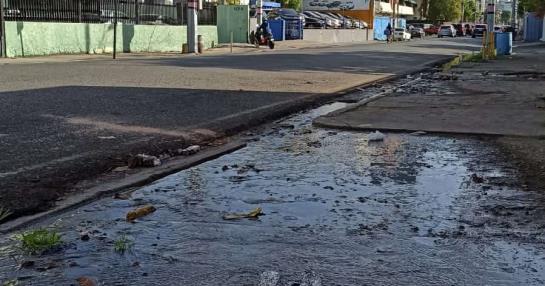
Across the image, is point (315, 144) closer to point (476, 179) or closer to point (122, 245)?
point (476, 179)

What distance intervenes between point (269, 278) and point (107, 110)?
6.96 metres

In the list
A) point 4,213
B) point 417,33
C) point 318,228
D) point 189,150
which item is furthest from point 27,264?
point 417,33

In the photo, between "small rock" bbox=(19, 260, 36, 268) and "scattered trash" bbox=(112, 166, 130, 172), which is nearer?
"small rock" bbox=(19, 260, 36, 268)

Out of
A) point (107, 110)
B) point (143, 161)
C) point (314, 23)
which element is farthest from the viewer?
point (314, 23)

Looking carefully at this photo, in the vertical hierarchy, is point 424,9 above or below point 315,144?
above

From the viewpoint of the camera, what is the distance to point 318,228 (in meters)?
4.66

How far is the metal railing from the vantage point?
25.6 m

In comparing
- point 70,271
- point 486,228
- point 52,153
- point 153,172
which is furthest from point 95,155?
point 486,228

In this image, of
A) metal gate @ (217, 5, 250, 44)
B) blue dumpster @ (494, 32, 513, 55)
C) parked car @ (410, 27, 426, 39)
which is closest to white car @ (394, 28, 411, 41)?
parked car @ (410, 27, 426, 39)

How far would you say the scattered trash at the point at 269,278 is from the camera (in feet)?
12.0

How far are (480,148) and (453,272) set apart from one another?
160 inches

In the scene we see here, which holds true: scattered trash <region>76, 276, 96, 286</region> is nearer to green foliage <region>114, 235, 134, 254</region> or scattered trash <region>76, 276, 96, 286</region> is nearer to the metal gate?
green foliage <region>114, 235, 134, 254</region>

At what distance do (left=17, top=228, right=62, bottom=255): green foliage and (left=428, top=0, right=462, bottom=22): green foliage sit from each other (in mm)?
115289

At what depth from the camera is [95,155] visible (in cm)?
704
